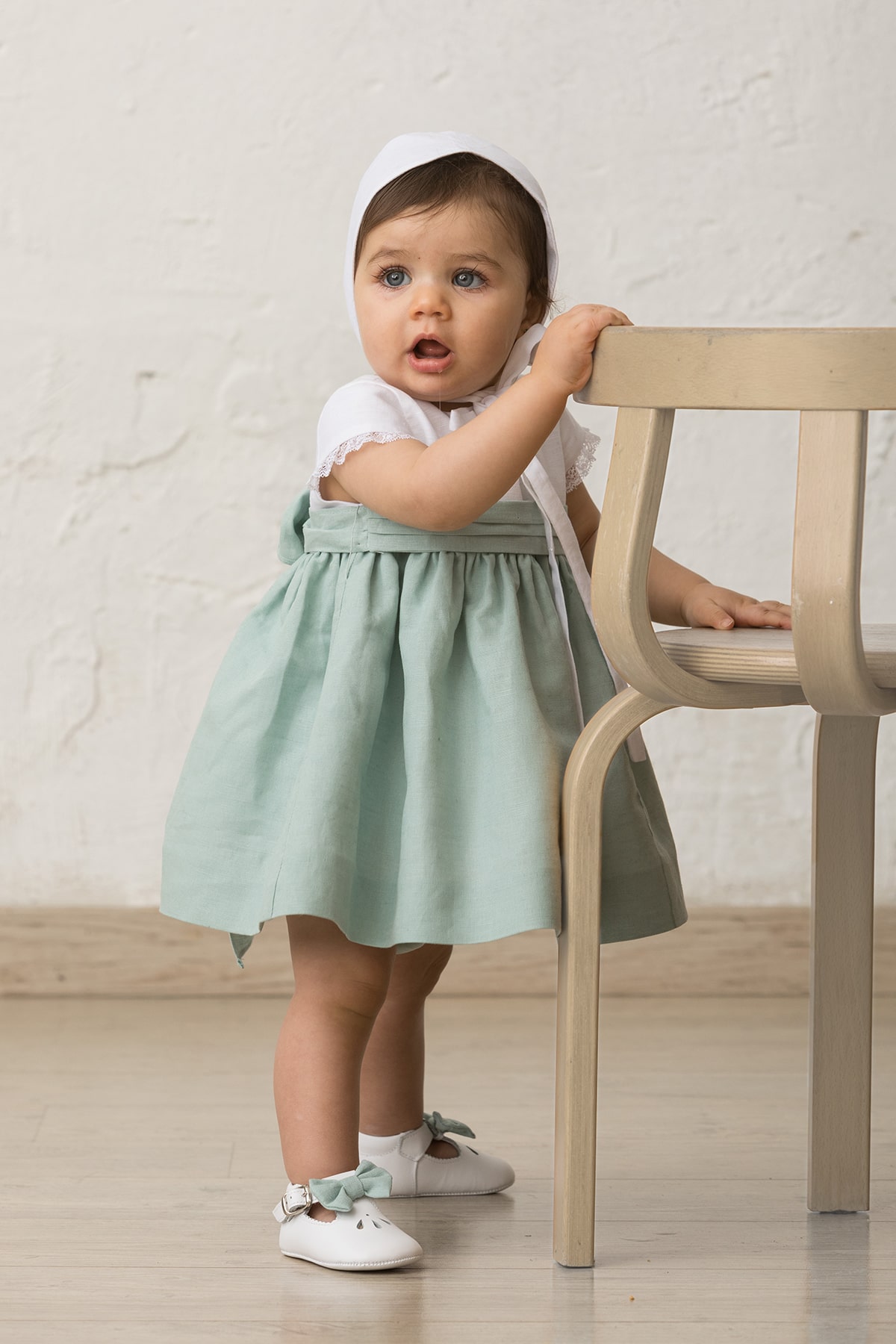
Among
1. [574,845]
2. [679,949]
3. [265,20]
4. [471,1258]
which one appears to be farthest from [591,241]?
[471,1258]

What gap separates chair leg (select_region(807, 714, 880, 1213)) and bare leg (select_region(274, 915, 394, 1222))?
0.32 m

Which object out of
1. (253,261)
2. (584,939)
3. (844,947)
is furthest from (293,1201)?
(253,261)

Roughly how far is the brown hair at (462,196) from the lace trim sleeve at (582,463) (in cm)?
13

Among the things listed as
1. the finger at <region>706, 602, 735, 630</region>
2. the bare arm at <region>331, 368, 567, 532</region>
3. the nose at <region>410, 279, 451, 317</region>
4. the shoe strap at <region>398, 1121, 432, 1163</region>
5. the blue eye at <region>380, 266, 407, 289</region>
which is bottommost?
the shoe strap at <region>398, 1121, 432, 1163</region>

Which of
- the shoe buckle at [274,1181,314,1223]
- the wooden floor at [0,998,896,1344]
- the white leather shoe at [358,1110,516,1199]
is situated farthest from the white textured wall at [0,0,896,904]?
the shoe buckle at [274,1181,314,1223]

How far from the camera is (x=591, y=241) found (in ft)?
5.88

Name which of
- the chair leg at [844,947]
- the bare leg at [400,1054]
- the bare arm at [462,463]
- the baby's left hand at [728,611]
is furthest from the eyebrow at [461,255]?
the bare leg at [400,1054]

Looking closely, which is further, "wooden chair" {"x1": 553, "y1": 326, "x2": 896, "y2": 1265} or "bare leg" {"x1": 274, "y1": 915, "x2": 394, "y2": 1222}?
"bare leg" {"x1": 274, "y1": 915, "x2": 394, "y2": 1222}

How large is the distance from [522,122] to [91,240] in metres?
0.50

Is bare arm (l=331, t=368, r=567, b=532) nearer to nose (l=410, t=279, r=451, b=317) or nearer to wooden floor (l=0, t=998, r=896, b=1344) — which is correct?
nose (l=410, t=279, r=451, b=317)

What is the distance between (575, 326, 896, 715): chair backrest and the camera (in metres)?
0.85

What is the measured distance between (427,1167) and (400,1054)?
86 millimetres

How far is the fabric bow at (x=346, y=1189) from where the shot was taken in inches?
40.4

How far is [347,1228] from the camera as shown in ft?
3.36
